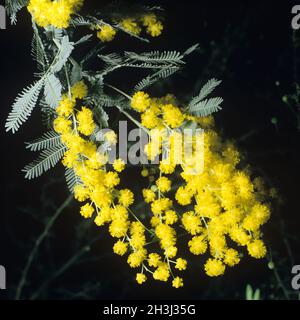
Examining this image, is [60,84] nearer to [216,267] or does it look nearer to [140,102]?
[140,102]

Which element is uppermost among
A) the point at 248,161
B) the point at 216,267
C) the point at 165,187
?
the point at 248,161

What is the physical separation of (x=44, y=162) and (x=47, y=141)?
52mm

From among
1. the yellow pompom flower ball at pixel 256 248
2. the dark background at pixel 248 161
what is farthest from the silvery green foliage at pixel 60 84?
the dark background at pixel 248 161

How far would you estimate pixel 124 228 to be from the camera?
1105mm

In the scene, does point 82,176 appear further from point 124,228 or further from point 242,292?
point 242,292

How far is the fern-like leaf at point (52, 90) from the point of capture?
1033mm

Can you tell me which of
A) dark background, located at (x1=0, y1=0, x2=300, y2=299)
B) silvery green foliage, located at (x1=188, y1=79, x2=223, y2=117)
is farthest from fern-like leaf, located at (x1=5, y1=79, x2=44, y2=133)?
dark background, located at (x1=0, y1=0, x2=300, y2=299)

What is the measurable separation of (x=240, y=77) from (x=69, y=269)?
1.17 meters

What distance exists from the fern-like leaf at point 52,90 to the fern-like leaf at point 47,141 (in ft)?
0.26

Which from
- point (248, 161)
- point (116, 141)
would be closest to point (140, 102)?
point (116, 141)

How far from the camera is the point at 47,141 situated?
3.58 ft

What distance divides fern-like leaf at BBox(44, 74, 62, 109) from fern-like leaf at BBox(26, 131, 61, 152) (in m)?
0.08

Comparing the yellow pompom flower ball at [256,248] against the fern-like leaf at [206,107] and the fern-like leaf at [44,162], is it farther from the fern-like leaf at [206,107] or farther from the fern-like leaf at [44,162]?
the fern-like leaf at [44,162]

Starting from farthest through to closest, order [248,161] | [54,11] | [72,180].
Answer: [248,161] < [72,180] < [54,11]
